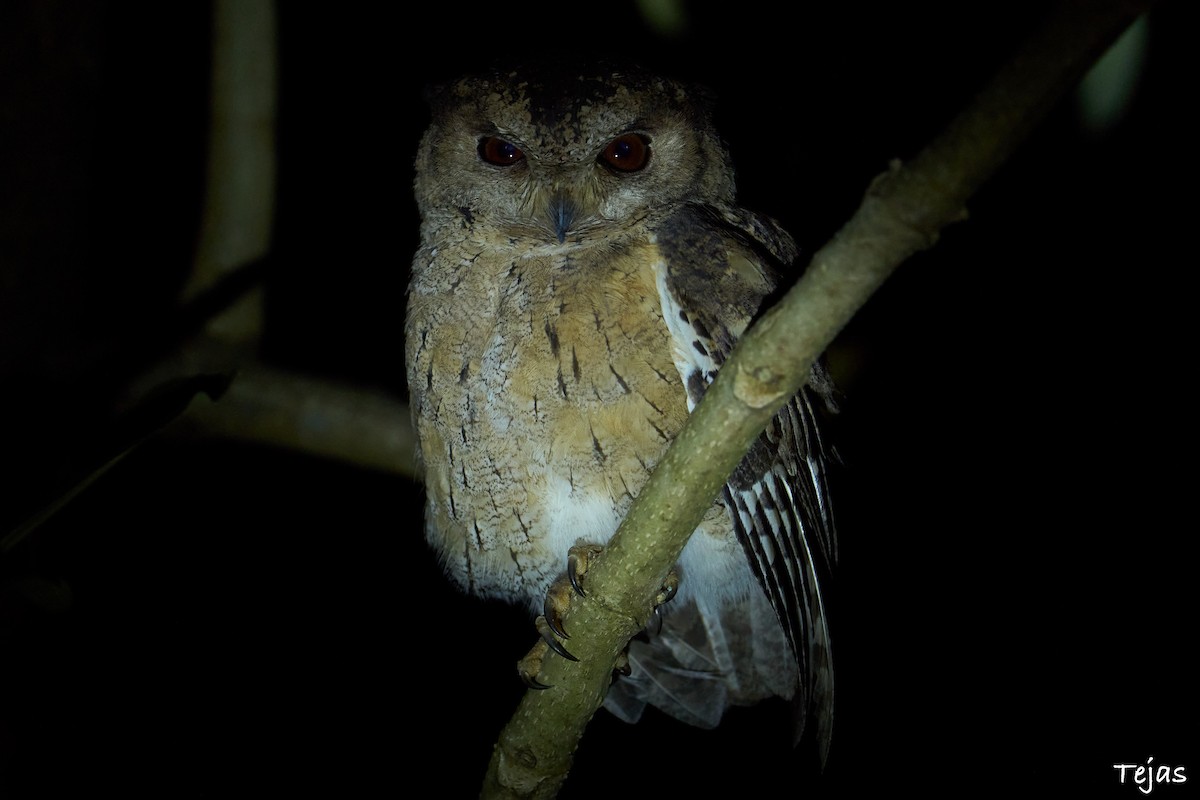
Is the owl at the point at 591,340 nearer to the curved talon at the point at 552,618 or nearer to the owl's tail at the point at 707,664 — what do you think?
the owl's tail at the point at 707,664

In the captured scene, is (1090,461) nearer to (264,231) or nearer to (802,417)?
(802,417)

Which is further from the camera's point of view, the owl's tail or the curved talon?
the owl's tail

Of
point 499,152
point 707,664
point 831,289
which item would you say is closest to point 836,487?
point 707,664

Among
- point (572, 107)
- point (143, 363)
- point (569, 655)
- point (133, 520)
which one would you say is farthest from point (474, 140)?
point (133, 520)

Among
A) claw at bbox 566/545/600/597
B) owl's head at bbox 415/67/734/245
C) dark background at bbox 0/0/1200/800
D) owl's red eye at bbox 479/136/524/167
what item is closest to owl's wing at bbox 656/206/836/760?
owl's head at bbox 415/67/734/245

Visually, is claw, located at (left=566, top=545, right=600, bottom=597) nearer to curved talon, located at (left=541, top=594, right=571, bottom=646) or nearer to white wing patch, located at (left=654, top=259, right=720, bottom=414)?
curved talon, located at (left=541, top=594, right=571, bottom=646)

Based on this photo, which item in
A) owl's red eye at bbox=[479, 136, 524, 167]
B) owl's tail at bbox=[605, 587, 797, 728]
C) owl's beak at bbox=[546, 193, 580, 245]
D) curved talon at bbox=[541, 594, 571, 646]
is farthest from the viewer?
owl's tail at bbox=[605, 587, 797, 728]

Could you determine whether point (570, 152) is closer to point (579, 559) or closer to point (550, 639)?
point (579, 559)

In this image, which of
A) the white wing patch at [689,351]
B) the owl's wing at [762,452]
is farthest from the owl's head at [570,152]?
the white wing patch at [689,351]
